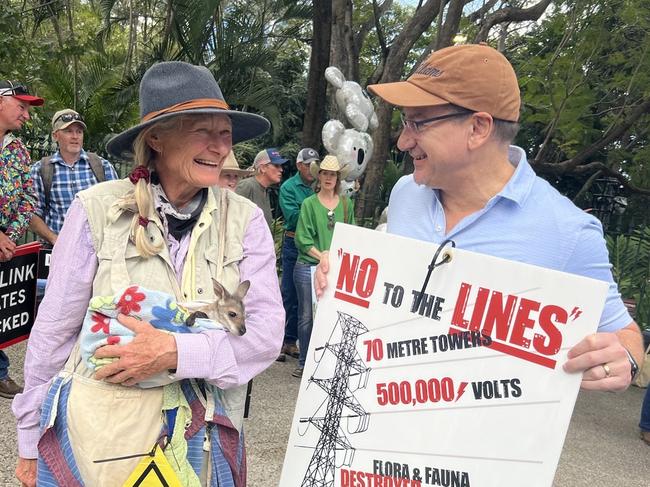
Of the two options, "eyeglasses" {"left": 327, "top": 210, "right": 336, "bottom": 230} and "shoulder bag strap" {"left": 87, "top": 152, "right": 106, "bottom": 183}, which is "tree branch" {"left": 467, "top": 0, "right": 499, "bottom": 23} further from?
"shoulder bag strap" {"left": 87, "top": 152, "right": 106, "bottom": 183}

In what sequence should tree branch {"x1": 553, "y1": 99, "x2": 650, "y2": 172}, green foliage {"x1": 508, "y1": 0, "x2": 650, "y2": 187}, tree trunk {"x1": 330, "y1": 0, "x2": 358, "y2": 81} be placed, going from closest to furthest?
green foliage {"x1": 508, "y1": 0, "x2": 650, "y2": 187}, tree trunk {"x1": 330, "y1": 0, "x2": 358, "y2": 81}, tree branch {"x1": 553, "y1": 99, "x2": 650, "y2": 172}

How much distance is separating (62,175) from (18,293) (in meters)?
1.16

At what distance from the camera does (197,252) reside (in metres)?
1.70

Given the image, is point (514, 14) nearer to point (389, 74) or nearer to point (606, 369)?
point (389, 74)

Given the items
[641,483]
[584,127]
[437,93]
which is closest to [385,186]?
[584,127]

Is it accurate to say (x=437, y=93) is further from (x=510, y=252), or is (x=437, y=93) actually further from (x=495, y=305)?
(x=495, y=305)

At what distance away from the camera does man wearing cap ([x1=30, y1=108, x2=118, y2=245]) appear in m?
4.64

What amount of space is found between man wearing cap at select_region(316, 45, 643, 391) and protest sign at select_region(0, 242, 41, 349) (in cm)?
289

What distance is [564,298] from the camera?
1.33 metres

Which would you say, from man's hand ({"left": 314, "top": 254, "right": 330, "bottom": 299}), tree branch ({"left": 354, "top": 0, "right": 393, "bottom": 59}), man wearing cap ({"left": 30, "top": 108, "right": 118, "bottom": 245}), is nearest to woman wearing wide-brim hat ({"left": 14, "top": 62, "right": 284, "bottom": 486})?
man's hand ({"left": 314, "top": 254, "right": 330, "bottom": 299})

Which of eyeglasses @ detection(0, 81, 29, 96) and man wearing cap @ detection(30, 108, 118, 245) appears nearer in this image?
eyeglasses @ detection(0, 81, 29, 96)

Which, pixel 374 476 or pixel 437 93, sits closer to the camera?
pixel 374 476

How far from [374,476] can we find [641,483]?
12.0 ft

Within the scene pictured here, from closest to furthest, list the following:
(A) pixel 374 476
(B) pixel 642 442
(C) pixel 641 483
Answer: (A) pixel 374 476
(C) pixel 641 483
(B) pixel 642 442
